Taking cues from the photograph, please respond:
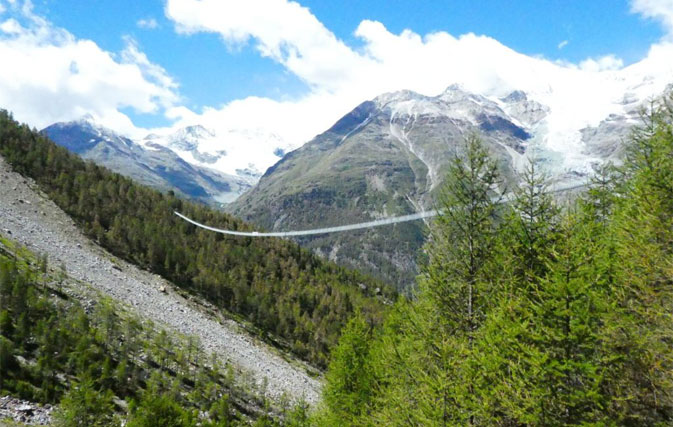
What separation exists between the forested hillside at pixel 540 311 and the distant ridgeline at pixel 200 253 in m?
74.2

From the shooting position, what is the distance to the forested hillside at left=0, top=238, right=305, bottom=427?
1250 inches

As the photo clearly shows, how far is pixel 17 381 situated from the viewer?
32.4 meters

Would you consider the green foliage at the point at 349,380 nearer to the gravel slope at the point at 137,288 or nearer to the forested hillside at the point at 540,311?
the forested hillside at the point at 540,311

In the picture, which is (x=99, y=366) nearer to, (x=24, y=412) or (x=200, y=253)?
(x=24, y=412)

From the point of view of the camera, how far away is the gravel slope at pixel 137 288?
60.5 m

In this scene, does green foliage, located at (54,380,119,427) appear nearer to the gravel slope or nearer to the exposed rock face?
the exposed rock face

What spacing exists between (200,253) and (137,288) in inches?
1196

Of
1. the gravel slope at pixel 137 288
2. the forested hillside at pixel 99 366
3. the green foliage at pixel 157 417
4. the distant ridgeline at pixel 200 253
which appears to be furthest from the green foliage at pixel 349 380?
the distant ridgeline at pixel 200 253

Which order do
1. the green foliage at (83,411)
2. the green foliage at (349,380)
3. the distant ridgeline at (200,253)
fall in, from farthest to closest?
the distant ridgeline at (200,253) < the green foliage at (83,411) < the green foliage at (349,380)

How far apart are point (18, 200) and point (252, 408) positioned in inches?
2464

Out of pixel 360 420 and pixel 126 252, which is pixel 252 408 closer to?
pixel 360 420

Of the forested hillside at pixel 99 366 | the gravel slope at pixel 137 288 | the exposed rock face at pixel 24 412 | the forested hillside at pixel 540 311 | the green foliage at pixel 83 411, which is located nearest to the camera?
the forested hillside at pixel 540 311

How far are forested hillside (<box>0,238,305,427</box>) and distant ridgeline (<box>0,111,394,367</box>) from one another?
28974 millimetres

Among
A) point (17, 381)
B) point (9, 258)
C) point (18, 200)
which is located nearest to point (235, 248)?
point (18, 200)
